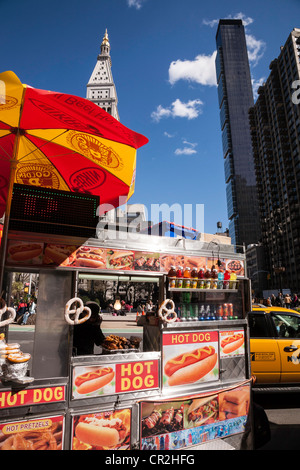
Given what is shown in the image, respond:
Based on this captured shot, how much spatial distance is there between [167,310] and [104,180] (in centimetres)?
238

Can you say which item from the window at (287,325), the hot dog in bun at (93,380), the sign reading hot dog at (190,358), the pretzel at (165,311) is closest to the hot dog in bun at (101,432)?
the hot dog in bun at (93,380)

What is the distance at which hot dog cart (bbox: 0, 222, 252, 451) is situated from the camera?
322 cm

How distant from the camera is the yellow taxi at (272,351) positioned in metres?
5.93

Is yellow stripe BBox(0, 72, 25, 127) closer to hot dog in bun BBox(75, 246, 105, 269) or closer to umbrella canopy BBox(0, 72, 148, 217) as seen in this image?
umbrella canopy BBox(0, 72, 148, 217)

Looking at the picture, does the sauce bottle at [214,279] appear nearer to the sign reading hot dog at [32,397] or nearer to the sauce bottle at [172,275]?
the sauce bottle at [172,275]

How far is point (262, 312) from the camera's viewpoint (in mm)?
6395

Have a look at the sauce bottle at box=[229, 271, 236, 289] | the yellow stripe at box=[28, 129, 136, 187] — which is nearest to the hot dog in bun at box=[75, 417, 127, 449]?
the sauce bottle at box=[229, 271, 236, 289]

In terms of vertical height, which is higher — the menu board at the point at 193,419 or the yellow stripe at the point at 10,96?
the yellow stripe at the point at 10,96

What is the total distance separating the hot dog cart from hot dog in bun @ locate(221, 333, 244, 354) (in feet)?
0.06

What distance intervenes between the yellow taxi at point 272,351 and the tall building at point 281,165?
72.2m
